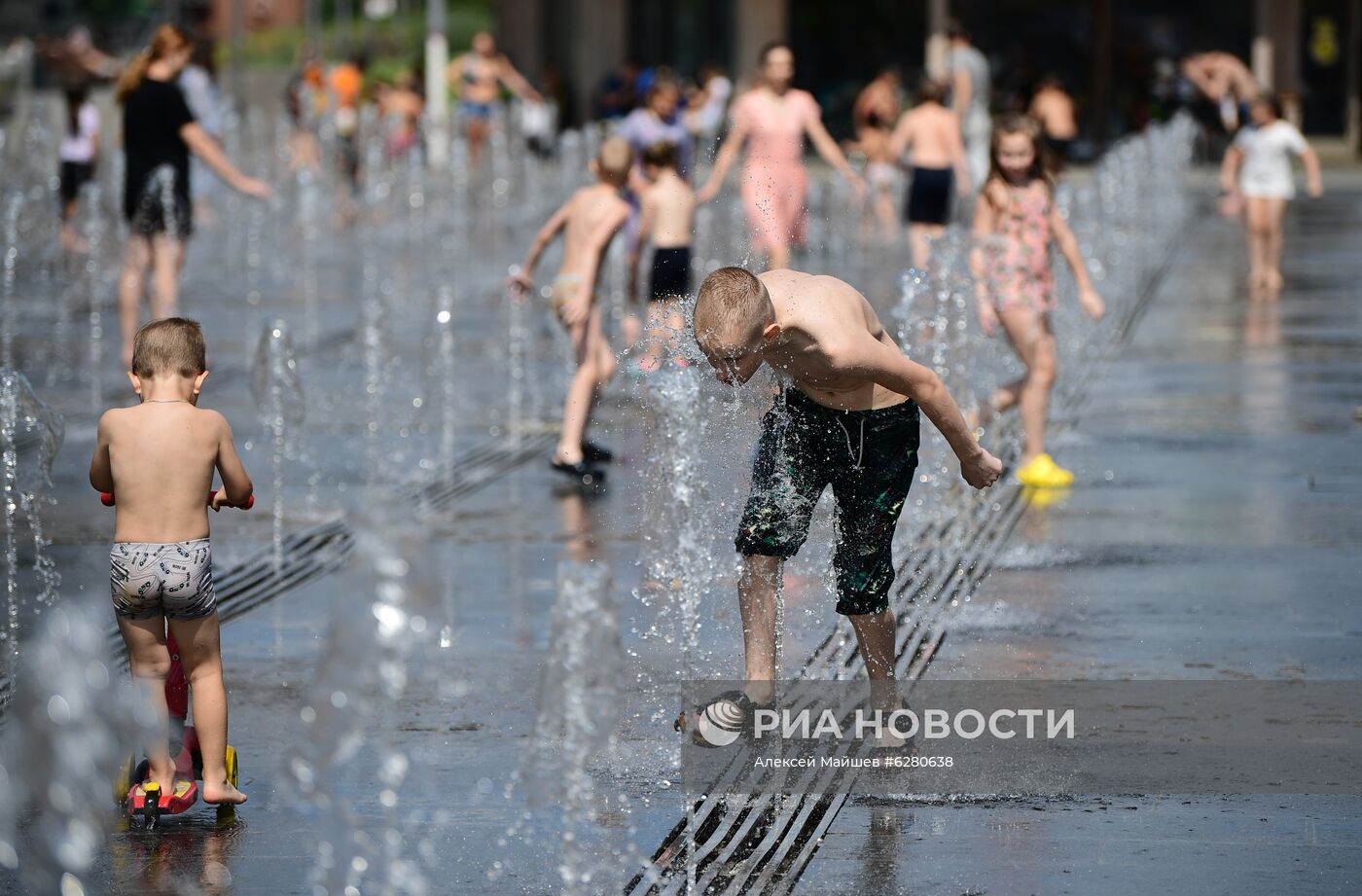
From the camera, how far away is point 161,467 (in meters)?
5.44

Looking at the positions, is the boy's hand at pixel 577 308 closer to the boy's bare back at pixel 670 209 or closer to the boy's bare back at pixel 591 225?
the boy's bare back at pixel 591 225

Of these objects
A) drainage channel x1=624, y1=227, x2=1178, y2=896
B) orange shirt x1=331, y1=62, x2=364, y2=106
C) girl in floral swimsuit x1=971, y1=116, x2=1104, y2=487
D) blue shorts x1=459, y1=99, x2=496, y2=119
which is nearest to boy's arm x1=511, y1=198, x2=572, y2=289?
girl in floral swimsuit x1=971, y1=116, x2=1104, y2=487

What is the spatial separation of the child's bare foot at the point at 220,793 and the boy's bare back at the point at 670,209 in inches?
270

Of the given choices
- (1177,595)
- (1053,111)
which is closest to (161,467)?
(1177,595)

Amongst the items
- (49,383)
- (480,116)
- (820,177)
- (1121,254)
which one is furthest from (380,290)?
(820,177)

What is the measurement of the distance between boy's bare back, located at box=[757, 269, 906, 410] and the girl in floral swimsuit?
410 centimetres

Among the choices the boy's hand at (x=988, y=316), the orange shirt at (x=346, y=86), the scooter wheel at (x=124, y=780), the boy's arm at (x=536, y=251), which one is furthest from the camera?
the orange shirt at (x=346, y=86)

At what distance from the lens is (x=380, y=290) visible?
18.1m

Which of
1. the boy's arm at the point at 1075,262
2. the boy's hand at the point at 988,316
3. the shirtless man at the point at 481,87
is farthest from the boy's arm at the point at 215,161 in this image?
the shirtless man at the point at 481,87

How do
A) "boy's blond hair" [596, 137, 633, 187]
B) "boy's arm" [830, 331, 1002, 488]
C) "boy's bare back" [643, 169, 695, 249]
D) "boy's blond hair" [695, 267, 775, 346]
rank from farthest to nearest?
1. "boy's bare back" [643, 169, 695, 249]
2. "boy's blond hair" [596, 137, 633, 187]
3. "boy's arm" [830, 331, 1002, 488]
4. "boy's blond hair" [695, 267, 775, 346]

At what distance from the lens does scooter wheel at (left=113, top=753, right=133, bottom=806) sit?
17.7 feet

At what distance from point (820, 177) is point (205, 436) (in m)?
26.1

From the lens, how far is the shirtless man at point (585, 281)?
995 cm

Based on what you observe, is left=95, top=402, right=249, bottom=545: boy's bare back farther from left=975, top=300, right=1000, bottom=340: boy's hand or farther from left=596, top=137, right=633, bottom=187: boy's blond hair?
left=975, top=300, right=1000, bottom=340: boy's hand
